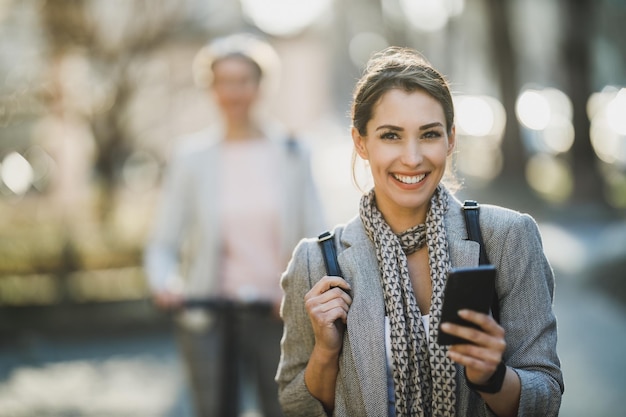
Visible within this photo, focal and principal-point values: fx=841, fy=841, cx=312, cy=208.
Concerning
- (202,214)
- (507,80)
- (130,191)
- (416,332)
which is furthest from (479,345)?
(507,80)

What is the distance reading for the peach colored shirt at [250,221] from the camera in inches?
178

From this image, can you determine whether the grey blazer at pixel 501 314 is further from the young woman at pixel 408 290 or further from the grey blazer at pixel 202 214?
the grey blazer at pixel 202 214

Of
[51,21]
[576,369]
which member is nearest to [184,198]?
[576,369]

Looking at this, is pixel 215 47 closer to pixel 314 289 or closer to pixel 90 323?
pixel 314 289

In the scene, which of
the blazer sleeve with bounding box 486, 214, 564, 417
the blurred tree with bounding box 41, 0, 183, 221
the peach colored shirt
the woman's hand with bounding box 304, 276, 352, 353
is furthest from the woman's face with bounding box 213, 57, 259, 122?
the blurred tree with bounding box 41, 0, 183, 221

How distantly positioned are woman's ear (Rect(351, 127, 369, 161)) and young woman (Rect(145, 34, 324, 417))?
163 centimetres

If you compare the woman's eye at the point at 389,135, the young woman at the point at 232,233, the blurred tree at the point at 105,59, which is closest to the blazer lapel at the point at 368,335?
the woman's eye at the point at 389,135

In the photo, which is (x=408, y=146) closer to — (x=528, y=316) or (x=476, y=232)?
(x=476, y=232)

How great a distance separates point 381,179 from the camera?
109 inches

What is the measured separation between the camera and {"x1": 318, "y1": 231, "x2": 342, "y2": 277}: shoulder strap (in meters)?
2.75

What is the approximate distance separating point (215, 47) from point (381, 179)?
2.34 metres

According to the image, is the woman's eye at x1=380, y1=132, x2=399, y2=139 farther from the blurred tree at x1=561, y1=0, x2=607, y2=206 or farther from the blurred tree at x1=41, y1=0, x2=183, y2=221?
the blurred tree at x1=561, y1=0, x2=607, y2=206

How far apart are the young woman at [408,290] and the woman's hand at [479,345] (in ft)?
0.33

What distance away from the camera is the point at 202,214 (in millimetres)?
4684
